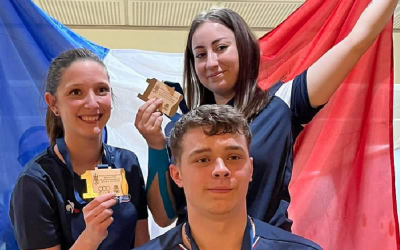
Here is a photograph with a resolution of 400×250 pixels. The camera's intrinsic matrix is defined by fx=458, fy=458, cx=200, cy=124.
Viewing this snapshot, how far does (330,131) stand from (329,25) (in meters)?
0.46

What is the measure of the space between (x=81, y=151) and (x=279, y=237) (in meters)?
0.67

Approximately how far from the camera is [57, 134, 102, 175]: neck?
57.2 inches

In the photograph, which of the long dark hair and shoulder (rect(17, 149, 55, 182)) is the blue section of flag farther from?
the long dark hair

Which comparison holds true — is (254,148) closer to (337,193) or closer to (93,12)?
(337,193)

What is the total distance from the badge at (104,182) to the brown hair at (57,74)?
9.4 inches

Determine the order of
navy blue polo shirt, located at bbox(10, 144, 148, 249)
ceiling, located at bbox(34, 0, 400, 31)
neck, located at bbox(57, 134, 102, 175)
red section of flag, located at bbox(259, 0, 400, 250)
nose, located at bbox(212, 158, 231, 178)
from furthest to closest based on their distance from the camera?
1. ceiling, located at bbox(34, 0, 400, 31)
2. red section of flag, located at bbox(259, 0, 400, 250)
3. neck, located at bbox(57, 134, 102, 175)
4. navy blue polo shirt, located at bbox(10, 144, 148, 249)
5. nose, located at bbox(212, 158, 231, 178)

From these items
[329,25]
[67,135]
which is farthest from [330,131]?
[67,135]

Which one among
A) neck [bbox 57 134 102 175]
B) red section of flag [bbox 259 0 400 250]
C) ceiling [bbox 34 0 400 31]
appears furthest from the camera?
ceiling [bbox 34 0 400 31]

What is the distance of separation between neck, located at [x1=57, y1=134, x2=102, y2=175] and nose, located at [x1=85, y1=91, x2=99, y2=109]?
0.12m

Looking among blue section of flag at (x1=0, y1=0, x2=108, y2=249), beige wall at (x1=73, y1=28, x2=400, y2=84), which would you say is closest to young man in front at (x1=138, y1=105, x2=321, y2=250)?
blue section of flag at (x1=0, y1=0, x2=108, y2=249)

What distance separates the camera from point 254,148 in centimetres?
141

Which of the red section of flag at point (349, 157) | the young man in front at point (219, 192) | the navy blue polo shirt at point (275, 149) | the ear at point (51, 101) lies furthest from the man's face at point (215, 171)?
the red section of flag at point (349, 157)

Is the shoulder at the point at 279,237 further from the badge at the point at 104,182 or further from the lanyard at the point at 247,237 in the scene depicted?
the badge at the point at 104,182

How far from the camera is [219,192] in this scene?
4.05ft
